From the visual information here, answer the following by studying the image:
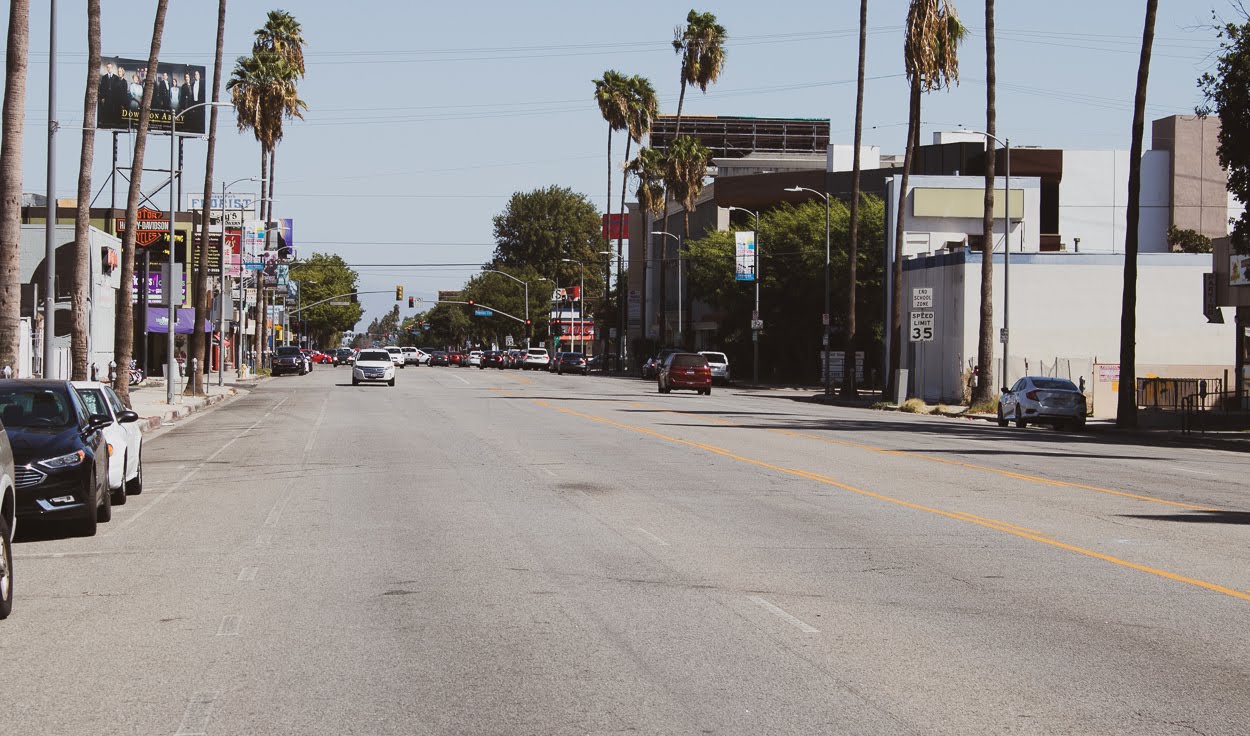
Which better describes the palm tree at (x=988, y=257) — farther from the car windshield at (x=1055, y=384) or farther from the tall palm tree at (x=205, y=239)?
the tall palm tree at (x=205, y=239)

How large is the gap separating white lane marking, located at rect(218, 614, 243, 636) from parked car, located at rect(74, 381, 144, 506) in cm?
715

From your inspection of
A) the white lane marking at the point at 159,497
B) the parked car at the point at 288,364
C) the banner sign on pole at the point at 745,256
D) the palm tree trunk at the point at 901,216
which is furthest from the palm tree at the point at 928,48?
the parked car at the point at 288,364

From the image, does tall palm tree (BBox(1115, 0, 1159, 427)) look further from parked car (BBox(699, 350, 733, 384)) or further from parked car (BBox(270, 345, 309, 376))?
parked car (BBox(270, 345, 309, 376))

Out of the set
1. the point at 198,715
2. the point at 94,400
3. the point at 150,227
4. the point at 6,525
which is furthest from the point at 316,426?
the point at 150,227

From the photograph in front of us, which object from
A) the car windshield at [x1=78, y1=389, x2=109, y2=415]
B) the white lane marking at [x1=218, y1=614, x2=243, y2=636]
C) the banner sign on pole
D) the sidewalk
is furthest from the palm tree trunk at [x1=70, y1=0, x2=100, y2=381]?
the banner sign on pole

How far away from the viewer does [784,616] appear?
9.59 metres

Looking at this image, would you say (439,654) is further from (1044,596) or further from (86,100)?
(86,100)

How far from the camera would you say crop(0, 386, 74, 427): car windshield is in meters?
14.6

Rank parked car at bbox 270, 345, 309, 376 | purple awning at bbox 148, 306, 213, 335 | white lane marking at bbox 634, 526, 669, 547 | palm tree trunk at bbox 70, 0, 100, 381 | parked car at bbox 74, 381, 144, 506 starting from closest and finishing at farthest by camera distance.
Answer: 1. white lane marking at bbox 634, 526, 669, 547
2. parked car at bbox 74, 381, 144, 506
3. palm tree trunk at bbox 70, 0, 100, 381
4. purple awning at bbox 148, 306, 213, 335
5. parked car at bbox 270, 345, 309, 376

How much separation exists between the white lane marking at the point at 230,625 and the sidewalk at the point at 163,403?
23.6m

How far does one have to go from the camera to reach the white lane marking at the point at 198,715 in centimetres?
672

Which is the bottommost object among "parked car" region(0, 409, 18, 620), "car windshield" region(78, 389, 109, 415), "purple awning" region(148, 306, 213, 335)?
"parked car" region(0, 409, 18, 620)

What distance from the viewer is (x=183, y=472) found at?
70.6 ft

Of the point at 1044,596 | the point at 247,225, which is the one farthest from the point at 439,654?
the point at 247,225
